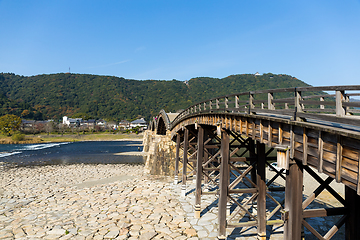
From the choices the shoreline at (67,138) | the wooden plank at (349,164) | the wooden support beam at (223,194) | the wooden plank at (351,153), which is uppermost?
the wooden plank at (351,153)

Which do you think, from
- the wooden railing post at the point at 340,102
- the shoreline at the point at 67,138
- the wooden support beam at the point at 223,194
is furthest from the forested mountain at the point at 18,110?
the wooden railing post at the point at 340,102

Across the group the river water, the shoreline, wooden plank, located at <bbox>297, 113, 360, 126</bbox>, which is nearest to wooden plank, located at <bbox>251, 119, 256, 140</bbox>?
wooden plank, located at <bbox>297, 113, 360, 126</bbox>

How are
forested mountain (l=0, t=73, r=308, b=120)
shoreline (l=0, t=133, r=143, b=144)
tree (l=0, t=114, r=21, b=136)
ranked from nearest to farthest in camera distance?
1. shoreline (l=0, t=133, r=143, b=144)
2. tree (l=0, t=114, r=21, b=136)
3. forested mountain (l=0, t=73, r=308, b=120)

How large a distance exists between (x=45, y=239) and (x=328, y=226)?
1273cm

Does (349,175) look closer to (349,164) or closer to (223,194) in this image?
(349,164)

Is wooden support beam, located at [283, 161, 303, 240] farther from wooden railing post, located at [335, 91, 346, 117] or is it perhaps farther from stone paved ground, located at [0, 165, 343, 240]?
stone paved ground, located at [0, 165, 343, 240]

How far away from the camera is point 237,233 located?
9.45m

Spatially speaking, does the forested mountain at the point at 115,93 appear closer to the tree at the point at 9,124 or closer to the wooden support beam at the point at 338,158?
the tree at the point at 9,124

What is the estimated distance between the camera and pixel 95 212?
12.7 m

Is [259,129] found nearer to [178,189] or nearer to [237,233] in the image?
[237,233]

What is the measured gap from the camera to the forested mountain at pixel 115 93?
14935cm

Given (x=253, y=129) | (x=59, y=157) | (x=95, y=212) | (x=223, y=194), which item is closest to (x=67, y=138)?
(x=59, y=157)

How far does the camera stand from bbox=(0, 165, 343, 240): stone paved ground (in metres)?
10.1

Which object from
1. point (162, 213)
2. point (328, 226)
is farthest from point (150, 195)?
point (328, 226)
